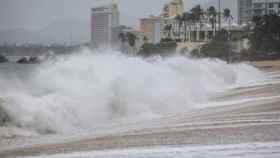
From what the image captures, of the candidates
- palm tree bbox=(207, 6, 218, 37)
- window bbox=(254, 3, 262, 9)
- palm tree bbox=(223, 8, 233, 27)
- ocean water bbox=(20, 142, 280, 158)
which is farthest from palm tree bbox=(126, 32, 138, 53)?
ocean water bbox=(20, 142, 280, 158)

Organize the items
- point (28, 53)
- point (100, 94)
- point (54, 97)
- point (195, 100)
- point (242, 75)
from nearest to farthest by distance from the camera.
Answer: point (54, 97)
point (100, 94)
point (195, 100)
point (242, 75)
point (28, 53)

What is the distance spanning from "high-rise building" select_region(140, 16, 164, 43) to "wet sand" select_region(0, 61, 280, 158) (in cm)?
8854

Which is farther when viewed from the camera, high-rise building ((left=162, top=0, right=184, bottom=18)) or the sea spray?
high-rise building ((left=162, top=0, right=184, bottom=18))

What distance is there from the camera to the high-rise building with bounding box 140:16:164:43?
332 ft

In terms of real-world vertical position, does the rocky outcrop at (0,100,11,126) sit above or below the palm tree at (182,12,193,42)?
below

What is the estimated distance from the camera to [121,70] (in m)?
17.4

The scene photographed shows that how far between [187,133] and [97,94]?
4995 mm

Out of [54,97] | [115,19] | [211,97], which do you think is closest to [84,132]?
[54,97]

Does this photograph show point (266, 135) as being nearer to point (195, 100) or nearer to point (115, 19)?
point (195, 100)

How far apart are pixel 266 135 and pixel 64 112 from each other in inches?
172

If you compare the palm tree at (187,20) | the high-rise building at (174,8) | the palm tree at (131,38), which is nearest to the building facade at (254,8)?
the palm tree at (187,20)

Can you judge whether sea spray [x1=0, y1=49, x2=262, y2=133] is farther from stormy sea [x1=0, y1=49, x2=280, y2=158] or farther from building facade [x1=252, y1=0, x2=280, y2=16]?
building facade [x1=252, y1=0, x2=280, y2=16]

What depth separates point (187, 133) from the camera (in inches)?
357

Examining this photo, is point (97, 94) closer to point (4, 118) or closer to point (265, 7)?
point (4, 118)
